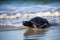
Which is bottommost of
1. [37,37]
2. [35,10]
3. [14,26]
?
[37,37]

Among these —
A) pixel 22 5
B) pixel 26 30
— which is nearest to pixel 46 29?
pixel 26 30

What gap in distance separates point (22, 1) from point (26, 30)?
289mm

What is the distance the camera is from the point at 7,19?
1980 millimetres

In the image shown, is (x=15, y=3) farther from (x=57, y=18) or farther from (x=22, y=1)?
(x=57, y=18)

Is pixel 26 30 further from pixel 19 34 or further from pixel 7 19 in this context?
pixel 7 19

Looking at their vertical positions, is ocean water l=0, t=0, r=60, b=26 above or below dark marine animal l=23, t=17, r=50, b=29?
above

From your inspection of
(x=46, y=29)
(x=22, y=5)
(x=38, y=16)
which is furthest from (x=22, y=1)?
(x=46, y=29)

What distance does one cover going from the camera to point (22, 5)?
199 cm

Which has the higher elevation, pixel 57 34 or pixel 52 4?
pixel 52 4

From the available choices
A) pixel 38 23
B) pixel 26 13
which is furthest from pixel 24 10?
pixel 38 23

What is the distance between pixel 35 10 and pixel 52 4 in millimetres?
178

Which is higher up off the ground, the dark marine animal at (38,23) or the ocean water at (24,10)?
the ocean water at (24,10)

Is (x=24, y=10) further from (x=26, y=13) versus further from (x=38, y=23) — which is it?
(x=38, y=23)

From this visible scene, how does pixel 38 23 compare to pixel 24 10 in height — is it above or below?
below
